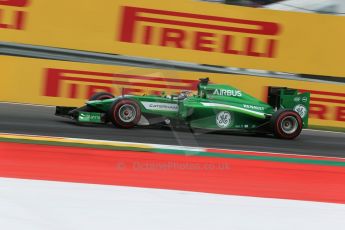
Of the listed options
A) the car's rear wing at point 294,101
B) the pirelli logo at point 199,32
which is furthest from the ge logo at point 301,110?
the pirelli logo at point 199,32

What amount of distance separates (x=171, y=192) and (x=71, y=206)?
0.95m

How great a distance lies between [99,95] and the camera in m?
7.61

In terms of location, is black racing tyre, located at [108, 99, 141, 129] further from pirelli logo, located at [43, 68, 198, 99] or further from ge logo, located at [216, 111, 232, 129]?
pirelli logo, located at [43, 68, 198, 99]

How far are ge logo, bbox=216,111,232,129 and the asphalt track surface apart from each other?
0.16 meters

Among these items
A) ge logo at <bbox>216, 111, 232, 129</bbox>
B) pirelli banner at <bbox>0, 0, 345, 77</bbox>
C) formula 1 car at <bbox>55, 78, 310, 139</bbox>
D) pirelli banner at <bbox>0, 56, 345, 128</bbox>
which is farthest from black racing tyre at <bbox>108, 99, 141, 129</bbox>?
pirelli banner at <bbox>0, 0, 345, 77</bbox>

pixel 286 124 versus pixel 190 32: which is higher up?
pixel 190 32

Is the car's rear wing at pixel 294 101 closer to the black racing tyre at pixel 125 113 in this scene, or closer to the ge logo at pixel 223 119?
the ge logo at pixel 223 119

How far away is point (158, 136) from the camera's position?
22.6ft

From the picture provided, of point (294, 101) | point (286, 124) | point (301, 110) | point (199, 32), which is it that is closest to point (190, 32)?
point (199, 32)

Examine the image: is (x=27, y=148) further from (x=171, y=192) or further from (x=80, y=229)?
(x=80, y=229)

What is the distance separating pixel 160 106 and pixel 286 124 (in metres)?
1.93

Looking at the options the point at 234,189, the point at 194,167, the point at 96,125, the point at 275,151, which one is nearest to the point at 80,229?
the point at 234,189

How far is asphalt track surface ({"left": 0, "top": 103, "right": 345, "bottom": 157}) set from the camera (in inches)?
257

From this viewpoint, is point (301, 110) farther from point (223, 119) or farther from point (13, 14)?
point (13, 14)
